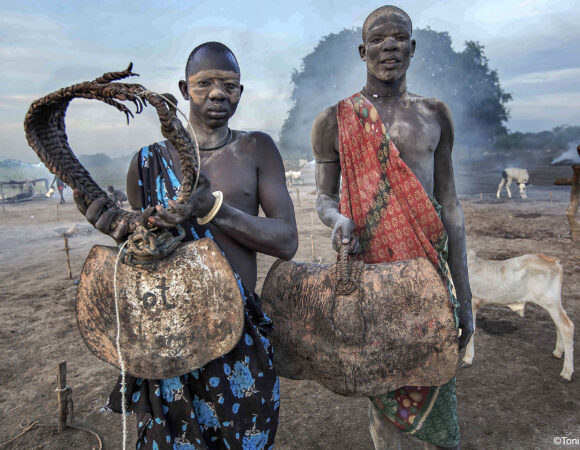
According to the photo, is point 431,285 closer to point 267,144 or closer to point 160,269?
point 267,144

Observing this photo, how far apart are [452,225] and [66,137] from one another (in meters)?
1.68

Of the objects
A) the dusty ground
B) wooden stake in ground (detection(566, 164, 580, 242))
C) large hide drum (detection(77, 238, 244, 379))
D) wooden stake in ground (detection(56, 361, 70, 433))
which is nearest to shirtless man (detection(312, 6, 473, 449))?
large hide drum (detection(77, 238, 244, 379))

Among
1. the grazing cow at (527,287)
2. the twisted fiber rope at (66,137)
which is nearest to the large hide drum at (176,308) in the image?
the twisted fiber rope at (66,137)

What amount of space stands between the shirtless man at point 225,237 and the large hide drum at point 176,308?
18 centimetres

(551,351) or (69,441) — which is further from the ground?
(551,351)

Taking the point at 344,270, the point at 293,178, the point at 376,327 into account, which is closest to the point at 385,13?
the point at 344,270

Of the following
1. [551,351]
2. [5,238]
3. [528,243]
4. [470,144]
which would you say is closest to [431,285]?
[551,351]

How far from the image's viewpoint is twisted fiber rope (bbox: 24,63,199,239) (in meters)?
1.09

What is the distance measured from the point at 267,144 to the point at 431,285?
2.71 ft

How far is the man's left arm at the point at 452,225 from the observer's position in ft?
6.44

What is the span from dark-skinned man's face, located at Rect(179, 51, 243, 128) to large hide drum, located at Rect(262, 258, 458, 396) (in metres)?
0.72

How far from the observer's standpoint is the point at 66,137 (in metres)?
1.33

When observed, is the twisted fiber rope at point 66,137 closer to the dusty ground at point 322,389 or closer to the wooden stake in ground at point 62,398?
the dusty ground at point 322,389

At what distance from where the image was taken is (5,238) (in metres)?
11.9
